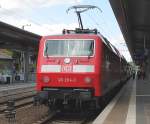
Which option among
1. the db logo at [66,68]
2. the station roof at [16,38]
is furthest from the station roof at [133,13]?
the db logo at [66,68]

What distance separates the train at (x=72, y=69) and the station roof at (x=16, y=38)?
3214 centimetres

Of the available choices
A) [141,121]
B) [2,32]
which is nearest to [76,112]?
[141,121]

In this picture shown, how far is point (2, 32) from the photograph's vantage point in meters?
51.0

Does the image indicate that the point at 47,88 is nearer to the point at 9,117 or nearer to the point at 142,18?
the point at 9,117

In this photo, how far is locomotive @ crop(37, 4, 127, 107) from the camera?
16.4 metres

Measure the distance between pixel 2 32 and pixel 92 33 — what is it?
34.2m

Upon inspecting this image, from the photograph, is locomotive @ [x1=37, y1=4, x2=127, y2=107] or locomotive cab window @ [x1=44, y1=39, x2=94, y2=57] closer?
locomotive @ [x1=37, y1=4, x2=127, y2=107]

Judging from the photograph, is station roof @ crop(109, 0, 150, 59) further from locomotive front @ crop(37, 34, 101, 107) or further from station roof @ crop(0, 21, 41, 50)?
locomotive front @ crop(37, 34, 101, 107)

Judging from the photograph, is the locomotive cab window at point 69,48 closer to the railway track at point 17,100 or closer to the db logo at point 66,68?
the db logo at point 66,68

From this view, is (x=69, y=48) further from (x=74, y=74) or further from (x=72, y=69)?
(x=74, y=74)

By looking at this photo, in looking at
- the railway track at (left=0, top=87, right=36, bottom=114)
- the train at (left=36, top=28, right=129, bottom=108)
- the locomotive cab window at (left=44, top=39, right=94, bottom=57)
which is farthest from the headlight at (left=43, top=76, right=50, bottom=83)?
the railway track at (left=0, top=87, right=36, bottom=114)

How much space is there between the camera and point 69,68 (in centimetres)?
1680

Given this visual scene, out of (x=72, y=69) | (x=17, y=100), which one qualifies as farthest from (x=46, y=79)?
(x=17, y=100)

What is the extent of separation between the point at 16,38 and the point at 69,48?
39.9m
